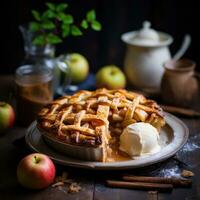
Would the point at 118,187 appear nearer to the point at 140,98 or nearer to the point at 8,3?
the point at 140,98

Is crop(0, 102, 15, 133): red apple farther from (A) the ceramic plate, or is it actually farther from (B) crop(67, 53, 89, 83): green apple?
(B) crop(67, 53, 89, 83): green apple

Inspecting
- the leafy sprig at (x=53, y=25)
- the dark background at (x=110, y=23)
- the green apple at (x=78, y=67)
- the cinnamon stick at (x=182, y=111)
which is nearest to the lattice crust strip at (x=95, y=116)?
the cinnamon stick at (x=182, y=111)

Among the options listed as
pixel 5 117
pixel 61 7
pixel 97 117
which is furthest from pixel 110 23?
pixel 97 117

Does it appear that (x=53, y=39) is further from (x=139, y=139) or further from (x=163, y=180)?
(x=163, y=180)

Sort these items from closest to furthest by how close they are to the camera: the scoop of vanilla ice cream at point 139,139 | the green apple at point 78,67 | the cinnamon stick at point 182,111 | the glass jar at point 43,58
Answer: the scoop of vanilla ice cream at point 139,139
the cinnamon stick at point 182,111
the glass jar at point 43,58
the green apple at point 78,67

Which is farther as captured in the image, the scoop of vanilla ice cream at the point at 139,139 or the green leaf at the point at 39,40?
the green leaf at the point at 39,40

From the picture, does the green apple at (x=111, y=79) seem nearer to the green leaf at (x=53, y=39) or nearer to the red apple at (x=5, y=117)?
the green leaf at (x=53, y=39)
